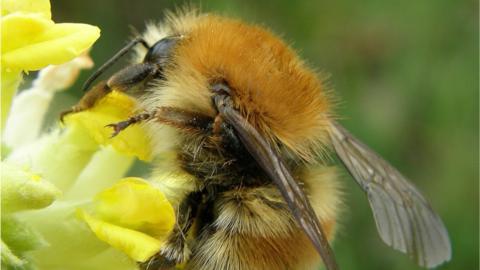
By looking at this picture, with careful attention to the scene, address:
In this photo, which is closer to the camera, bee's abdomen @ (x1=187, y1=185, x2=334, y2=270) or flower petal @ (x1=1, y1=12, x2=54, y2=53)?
A: flower petal @ (x1=1, y1=12, x2=54, y2=53)

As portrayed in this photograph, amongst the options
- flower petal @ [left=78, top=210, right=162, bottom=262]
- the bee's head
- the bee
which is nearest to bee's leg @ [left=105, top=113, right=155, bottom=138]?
the bee

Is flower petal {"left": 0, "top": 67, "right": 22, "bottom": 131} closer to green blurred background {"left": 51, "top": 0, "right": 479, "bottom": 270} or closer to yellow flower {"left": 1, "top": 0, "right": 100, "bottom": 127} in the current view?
yellow flower {"left": 1, "top": 0, "right": 100, "bottom": 127}

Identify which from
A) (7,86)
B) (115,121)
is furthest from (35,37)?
(115,121)

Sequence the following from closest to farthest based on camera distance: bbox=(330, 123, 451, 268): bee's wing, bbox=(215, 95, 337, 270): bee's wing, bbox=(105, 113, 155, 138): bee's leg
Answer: bbox=(215, 95, 337, 270): bee's wing
bbox=(105, 113, 155, 138): bee's leg
bbox=(330, 123, 451, 268): bee's wing

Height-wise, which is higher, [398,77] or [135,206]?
[135,206]

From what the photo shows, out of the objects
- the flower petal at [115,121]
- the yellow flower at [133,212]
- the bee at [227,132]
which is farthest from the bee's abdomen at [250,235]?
the flower petal at [115,121]

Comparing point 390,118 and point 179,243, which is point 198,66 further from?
point 390,118

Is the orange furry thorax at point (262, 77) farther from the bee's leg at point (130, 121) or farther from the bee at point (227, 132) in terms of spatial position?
the bee's leg at point (130, 121)

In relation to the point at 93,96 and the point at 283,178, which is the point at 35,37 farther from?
the point at 283,178
